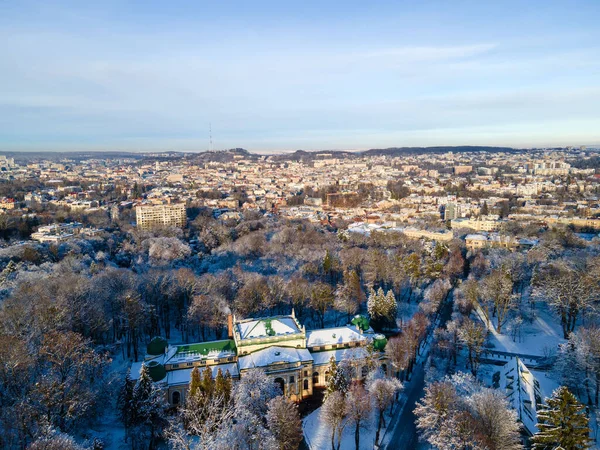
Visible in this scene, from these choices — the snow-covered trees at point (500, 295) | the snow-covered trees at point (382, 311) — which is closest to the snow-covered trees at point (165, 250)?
the snow-covered trees at point (382, 311)

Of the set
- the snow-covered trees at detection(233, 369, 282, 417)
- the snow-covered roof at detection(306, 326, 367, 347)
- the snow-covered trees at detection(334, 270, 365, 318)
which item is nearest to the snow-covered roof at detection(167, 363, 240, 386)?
the snow-covered trees at detection(233, 369, 282, 417)

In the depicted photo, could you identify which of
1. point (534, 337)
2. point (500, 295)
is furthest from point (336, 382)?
point (534, 337)

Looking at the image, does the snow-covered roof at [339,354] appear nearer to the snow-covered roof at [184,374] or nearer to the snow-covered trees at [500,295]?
the snow-covered roof at [184,374]

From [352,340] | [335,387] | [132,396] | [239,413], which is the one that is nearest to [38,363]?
[132,396]

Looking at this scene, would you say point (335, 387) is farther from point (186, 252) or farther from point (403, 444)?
point (186, 252)

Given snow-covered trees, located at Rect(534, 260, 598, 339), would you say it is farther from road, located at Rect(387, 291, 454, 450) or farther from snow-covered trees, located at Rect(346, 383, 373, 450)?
snow-covered trees, located at Rect(346, 383, 373, 450)
